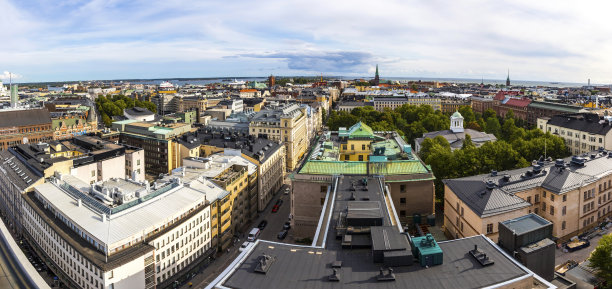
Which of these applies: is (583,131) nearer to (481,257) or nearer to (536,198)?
(536,198)

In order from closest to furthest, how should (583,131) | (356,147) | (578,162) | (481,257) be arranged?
(481,257) → (578,162) → (356,147) → (583,131)

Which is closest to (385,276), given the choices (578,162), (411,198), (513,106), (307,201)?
(307,201)

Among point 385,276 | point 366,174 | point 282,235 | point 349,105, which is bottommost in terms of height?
point 282,235

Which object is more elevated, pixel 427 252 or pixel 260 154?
pixel 260 154

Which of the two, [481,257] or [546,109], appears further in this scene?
[546,109]

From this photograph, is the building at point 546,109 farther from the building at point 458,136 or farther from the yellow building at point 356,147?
the yellow building at point 356,147

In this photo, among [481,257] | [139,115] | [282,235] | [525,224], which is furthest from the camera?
[139,115]
